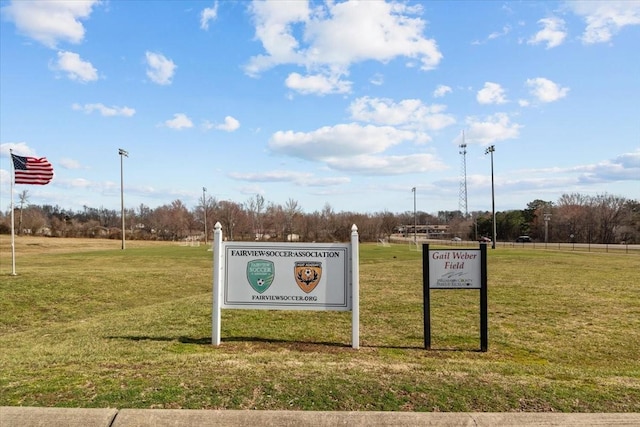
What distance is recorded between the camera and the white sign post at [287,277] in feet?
21.4

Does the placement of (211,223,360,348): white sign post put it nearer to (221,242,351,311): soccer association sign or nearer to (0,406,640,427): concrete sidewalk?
(221,242,351,311): soccer association sign

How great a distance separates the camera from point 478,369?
16.8 feet

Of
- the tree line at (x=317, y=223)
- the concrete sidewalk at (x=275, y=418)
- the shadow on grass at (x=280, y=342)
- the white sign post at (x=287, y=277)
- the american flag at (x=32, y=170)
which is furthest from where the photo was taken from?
the tree line at (x=317, y=223)

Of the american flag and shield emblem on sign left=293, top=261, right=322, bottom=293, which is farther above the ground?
the american flag

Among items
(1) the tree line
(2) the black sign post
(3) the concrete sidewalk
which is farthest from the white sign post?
(1) the tree line

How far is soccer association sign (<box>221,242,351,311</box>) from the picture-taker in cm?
654

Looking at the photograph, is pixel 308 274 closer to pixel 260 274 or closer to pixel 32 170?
pixel 260 274

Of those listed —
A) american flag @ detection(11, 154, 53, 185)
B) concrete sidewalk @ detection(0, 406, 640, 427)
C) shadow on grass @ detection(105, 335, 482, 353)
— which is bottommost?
shadow on grass @ detection(105, 335, 482, 353)

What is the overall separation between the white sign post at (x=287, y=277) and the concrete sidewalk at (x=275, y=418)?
2936mm

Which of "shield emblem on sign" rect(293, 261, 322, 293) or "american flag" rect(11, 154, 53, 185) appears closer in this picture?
"shield emblem on sign" rect(293, 261, 322, 293)

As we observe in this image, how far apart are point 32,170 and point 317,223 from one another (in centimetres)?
9728

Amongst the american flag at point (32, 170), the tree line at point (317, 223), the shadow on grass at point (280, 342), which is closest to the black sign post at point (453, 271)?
the shadow on grass at point (280, 342)

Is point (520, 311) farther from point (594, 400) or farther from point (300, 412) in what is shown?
point (300, 412)

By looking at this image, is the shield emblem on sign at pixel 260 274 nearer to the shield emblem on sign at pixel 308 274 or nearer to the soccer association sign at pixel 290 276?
the soccer association sign at pixel 290 276
